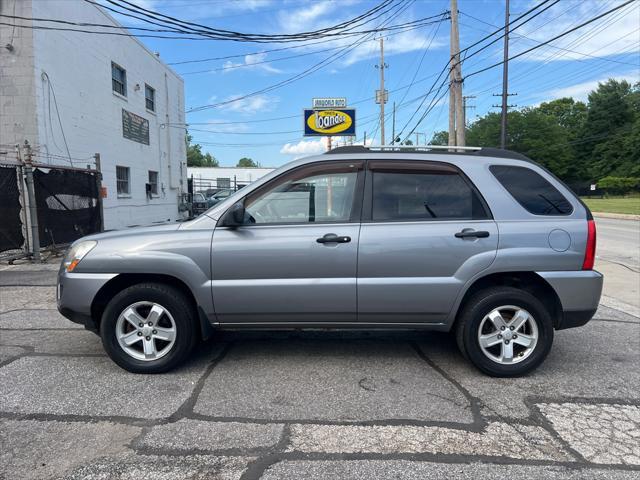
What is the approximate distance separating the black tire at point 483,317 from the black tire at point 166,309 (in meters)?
2.33

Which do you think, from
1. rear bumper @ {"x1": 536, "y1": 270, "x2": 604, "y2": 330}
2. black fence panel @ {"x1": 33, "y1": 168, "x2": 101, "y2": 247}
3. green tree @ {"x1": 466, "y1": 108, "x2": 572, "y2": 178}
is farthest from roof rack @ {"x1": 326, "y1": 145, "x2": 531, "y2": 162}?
green tree @ {"x1": 466, "y1": 108, "x2": 572, "y2": 178}

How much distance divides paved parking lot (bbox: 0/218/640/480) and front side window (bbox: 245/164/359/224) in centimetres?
136

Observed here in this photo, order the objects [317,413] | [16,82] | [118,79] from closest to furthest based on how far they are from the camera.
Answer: [317,413], [16,82], [118,79]

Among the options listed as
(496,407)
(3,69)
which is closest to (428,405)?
(496,407)

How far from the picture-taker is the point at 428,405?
3475 millimetres

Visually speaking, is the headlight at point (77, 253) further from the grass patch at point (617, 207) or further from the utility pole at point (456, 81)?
the grass patch at point (617, 207)

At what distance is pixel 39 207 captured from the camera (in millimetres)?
9773

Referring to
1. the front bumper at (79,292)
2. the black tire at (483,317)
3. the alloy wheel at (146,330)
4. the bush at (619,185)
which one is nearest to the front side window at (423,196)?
the black tire at (483,317)

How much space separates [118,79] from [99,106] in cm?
228

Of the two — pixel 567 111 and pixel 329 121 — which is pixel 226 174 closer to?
pixel 329 121

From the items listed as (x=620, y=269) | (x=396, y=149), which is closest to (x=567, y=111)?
(x=620, y=269)

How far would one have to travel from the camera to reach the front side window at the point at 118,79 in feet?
50.7

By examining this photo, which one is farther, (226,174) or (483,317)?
(226,174)

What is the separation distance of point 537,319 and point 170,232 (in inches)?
125
